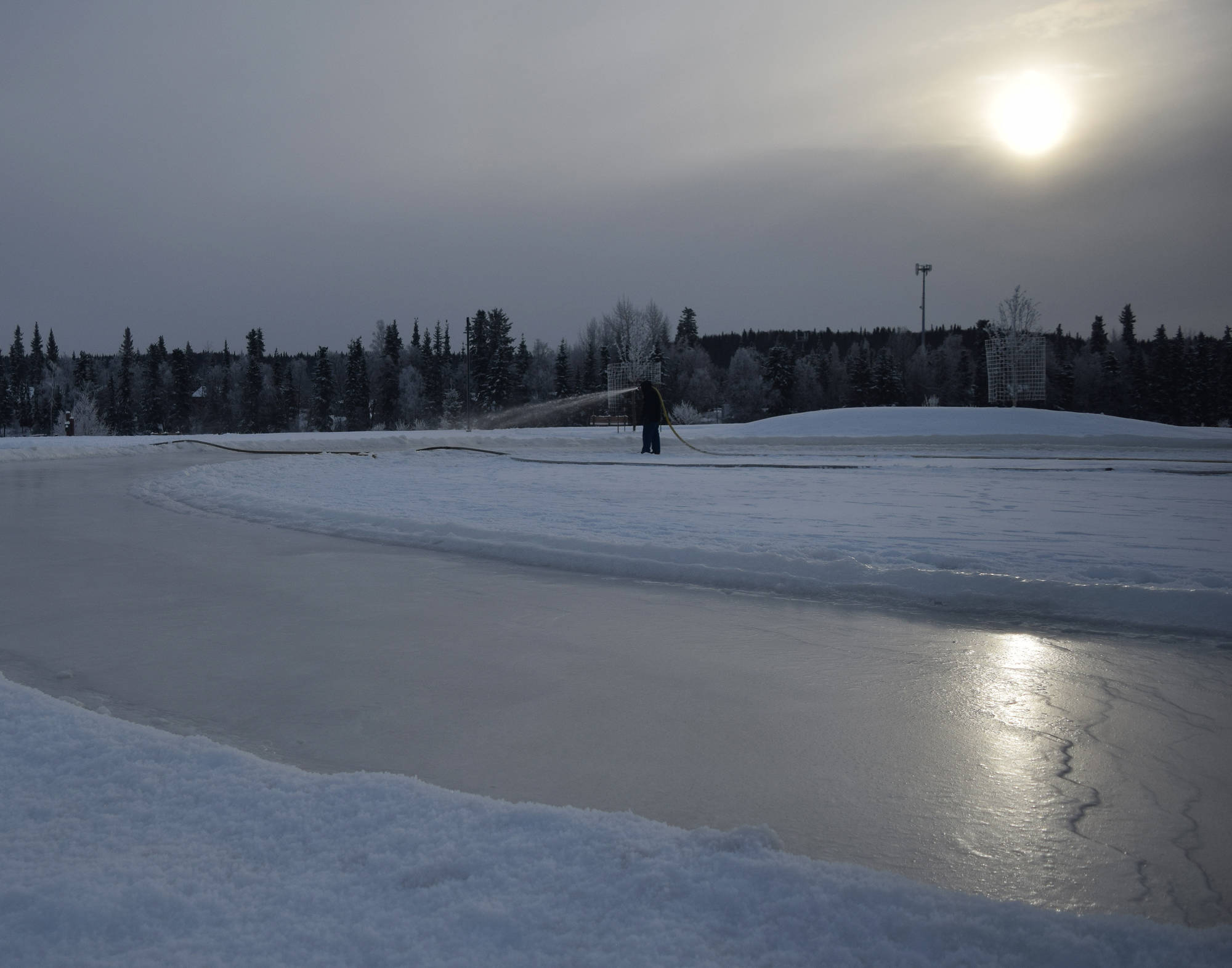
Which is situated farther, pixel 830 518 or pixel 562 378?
pixel 562 378

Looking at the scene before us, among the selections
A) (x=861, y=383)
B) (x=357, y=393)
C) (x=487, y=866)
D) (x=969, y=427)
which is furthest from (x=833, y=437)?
(x=357, y=393)

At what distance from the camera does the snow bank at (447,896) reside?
5.26ft

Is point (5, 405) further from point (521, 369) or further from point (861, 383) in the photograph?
point (861, 383)

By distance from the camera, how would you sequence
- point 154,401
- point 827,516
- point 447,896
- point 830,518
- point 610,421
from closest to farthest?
point 447,896 → point 830,518 → point 827,516 → point 610,421 → point 154,401

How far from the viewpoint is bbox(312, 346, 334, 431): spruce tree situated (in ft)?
274

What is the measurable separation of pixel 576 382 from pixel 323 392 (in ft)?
84.8

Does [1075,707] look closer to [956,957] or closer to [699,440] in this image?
[956,957]

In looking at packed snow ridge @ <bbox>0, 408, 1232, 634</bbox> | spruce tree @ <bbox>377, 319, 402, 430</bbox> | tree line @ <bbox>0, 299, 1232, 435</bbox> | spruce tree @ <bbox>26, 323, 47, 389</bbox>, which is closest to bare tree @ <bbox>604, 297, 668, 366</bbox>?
tree line @ <bbox>0, 299, 1232, 435</bbox>

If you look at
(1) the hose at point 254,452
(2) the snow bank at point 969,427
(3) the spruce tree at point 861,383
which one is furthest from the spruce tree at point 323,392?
(2) the snow bank at point 969,427

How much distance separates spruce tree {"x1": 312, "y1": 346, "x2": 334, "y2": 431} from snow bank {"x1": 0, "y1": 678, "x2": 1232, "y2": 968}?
85.6 meters

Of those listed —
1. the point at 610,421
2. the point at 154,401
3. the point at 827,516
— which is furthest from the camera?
the point at 154,401

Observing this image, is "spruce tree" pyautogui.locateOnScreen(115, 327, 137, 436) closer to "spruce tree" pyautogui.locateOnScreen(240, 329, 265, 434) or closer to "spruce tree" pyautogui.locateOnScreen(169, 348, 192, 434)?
"spruce tree" pyautogui.locateOnScreen(169, 348, 192, 434)

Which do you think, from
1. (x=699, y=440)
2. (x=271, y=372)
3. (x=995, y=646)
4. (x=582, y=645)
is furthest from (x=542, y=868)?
(x=271, y=372)

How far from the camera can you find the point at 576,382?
7994cm
